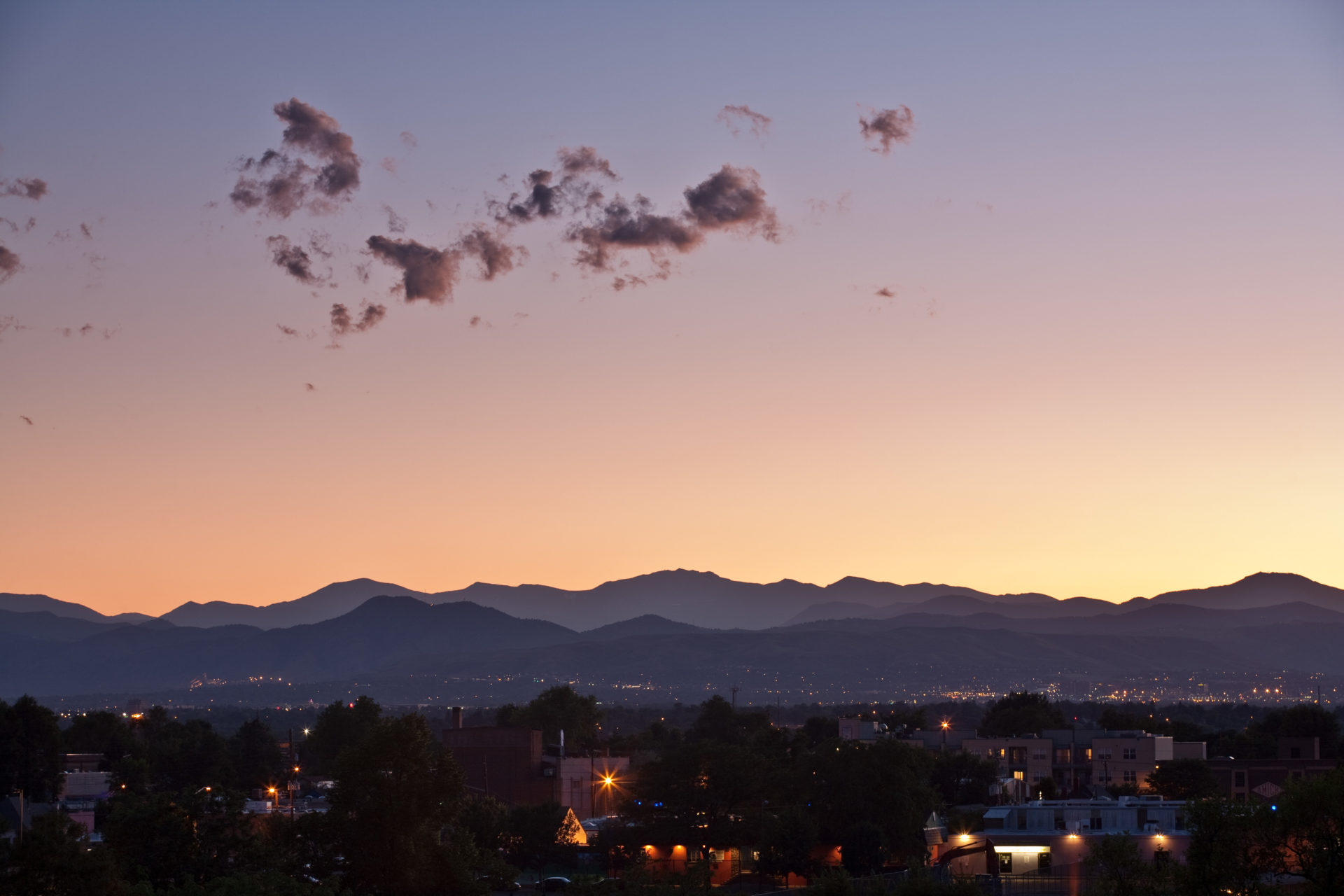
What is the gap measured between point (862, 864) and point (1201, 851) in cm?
5242

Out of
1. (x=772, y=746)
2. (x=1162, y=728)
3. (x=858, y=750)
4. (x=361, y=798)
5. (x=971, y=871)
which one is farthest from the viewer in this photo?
(x=1162, y=728)

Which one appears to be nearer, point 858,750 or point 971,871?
point 971,871

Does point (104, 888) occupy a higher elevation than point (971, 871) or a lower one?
higher

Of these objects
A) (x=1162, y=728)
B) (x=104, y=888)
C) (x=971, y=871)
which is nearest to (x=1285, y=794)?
(x=104, y=888)

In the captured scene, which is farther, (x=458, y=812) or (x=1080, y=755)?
(x=1080, y=755)

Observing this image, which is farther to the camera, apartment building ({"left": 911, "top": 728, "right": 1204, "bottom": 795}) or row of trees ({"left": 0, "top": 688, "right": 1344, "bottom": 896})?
apartment building ({"left": 911, "top": 728, "right": 1204, "bottom": 795})

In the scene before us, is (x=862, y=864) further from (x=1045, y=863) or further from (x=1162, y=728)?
(x=1162, y=728)

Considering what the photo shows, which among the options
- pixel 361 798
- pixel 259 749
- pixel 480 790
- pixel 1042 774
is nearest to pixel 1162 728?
pixel 1042 774

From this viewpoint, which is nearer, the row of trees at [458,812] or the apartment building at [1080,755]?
the row of trees at [458,812]

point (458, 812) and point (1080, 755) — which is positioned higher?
point (458, 812)

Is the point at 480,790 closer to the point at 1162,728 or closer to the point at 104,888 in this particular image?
the point at 104,888

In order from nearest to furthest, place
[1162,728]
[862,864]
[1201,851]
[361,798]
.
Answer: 1. [1201,851]
2. [361,798]
3. [862,864]
4. [1162,728]

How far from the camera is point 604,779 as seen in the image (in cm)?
12950

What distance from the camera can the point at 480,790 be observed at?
402ft
